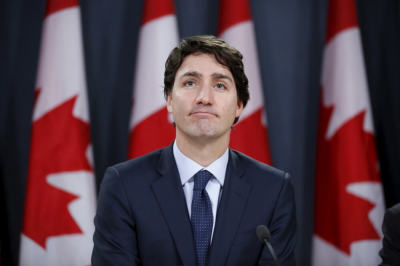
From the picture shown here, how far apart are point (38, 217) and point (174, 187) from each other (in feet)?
3.83

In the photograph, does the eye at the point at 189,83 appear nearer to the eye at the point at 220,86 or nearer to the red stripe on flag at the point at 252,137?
the eye at the point at 220,86

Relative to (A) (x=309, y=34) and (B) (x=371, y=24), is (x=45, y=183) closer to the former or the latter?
(A) (x=309, y=34)

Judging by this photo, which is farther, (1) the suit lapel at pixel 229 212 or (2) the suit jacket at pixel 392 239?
(2) the suit jacket at pixel 392 239

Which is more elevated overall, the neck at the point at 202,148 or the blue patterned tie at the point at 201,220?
the neck at the point at 202,148

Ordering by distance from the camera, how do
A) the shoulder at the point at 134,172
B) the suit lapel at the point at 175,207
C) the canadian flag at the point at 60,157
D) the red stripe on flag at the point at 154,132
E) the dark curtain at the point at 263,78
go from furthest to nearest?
the dark curtain at the point at 263,78
the red stripe on flag at the point at 154,132
the canadian flag at the point at 60,157
the shoulder at the point at 134,172
the suit lapel at the point at 175,207

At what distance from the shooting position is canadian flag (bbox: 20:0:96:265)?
251 centimetres

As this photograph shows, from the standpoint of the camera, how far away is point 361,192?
8.50 feet

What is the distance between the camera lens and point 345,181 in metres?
2.63

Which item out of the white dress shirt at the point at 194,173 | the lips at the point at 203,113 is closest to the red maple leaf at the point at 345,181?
the white dress shirt at the point at 194,173

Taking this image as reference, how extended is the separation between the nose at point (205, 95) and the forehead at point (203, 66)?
2.0 inches

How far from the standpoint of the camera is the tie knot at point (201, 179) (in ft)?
5.56

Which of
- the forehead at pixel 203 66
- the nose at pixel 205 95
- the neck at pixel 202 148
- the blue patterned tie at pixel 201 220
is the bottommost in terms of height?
the blue patterned tie at pixel 201 220

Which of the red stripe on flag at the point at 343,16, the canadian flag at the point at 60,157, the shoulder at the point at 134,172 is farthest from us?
the red stripe on flag at the point at 343,16

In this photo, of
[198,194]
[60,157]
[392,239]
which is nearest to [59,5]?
[60,157]
